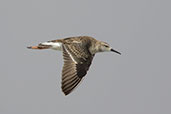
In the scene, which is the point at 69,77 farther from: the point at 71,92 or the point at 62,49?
the point at 62,49

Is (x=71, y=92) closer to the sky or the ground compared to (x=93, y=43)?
closer to the ground

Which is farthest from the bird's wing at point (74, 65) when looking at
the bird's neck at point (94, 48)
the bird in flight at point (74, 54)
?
the bird's neck at point (94, 48)

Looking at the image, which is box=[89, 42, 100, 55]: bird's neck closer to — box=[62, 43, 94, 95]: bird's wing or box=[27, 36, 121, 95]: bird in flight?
box=[27, 36, 121, 95]: bird in flight

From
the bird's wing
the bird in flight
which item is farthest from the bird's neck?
the bird's wing

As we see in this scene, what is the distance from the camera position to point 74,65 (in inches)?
536

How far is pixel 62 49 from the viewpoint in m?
14.9

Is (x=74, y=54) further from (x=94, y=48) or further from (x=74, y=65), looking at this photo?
(x=94, y=48)

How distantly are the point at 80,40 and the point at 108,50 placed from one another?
149 centimetres

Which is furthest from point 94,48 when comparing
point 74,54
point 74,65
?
point 74,65

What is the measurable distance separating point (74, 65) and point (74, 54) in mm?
600

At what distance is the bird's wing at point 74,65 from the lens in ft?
41.6

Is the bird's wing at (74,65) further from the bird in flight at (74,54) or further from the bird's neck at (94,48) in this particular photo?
the bird's neck at (94,48)

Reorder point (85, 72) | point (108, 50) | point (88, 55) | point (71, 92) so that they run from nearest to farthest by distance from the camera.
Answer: point (71, 92), point (85, 72), point (88, 55), point (108, 50)

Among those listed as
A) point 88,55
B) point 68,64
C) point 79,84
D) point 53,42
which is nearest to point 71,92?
point 79,84
